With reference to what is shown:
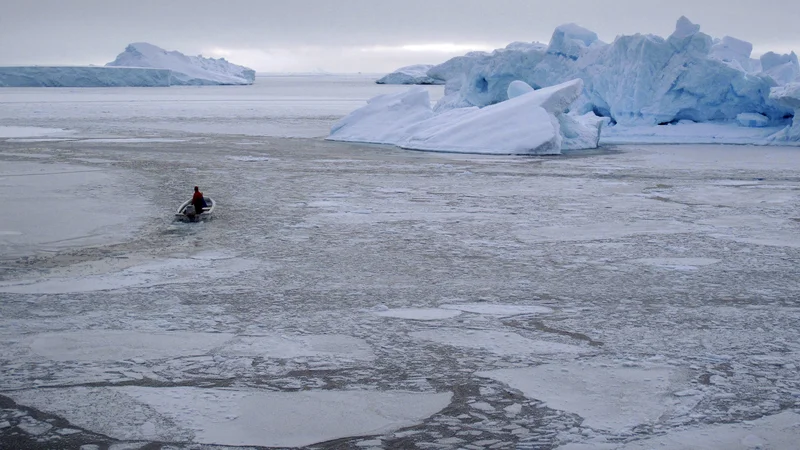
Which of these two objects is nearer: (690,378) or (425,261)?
(690,378)

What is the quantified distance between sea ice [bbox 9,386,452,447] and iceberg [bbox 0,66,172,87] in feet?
197

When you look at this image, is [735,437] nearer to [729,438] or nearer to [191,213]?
[729,438]

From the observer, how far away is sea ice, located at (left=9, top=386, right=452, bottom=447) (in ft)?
9.70

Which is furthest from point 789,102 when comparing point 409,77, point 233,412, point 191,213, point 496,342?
point 409,77

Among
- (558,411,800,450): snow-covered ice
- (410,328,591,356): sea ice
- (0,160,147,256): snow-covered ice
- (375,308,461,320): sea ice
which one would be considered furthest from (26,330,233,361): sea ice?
(0,160,147,256): snow-covered ice

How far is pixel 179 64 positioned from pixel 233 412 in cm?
7277

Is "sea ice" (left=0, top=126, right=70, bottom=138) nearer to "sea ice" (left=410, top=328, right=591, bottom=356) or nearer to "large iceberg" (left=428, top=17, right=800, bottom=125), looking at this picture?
"large iceberg" (left=428, top=17, right=800, bottom=125)

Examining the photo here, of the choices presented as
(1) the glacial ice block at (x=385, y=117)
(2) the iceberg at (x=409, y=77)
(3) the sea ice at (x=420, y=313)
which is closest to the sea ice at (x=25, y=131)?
(1) the glacial ice block at (x=385, y=117)

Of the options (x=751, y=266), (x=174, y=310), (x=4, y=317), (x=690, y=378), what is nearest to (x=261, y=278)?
(x=174, y=310)

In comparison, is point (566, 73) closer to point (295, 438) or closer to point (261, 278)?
point (261, 278)

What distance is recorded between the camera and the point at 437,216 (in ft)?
25.7

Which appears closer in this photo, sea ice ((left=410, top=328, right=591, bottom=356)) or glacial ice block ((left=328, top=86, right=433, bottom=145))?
sea ice ((left=410, top=328, right=591, bottom=356))

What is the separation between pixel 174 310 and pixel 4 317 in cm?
88

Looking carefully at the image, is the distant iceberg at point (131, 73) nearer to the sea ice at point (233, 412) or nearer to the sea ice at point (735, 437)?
the sea ice at point (233, 412)
